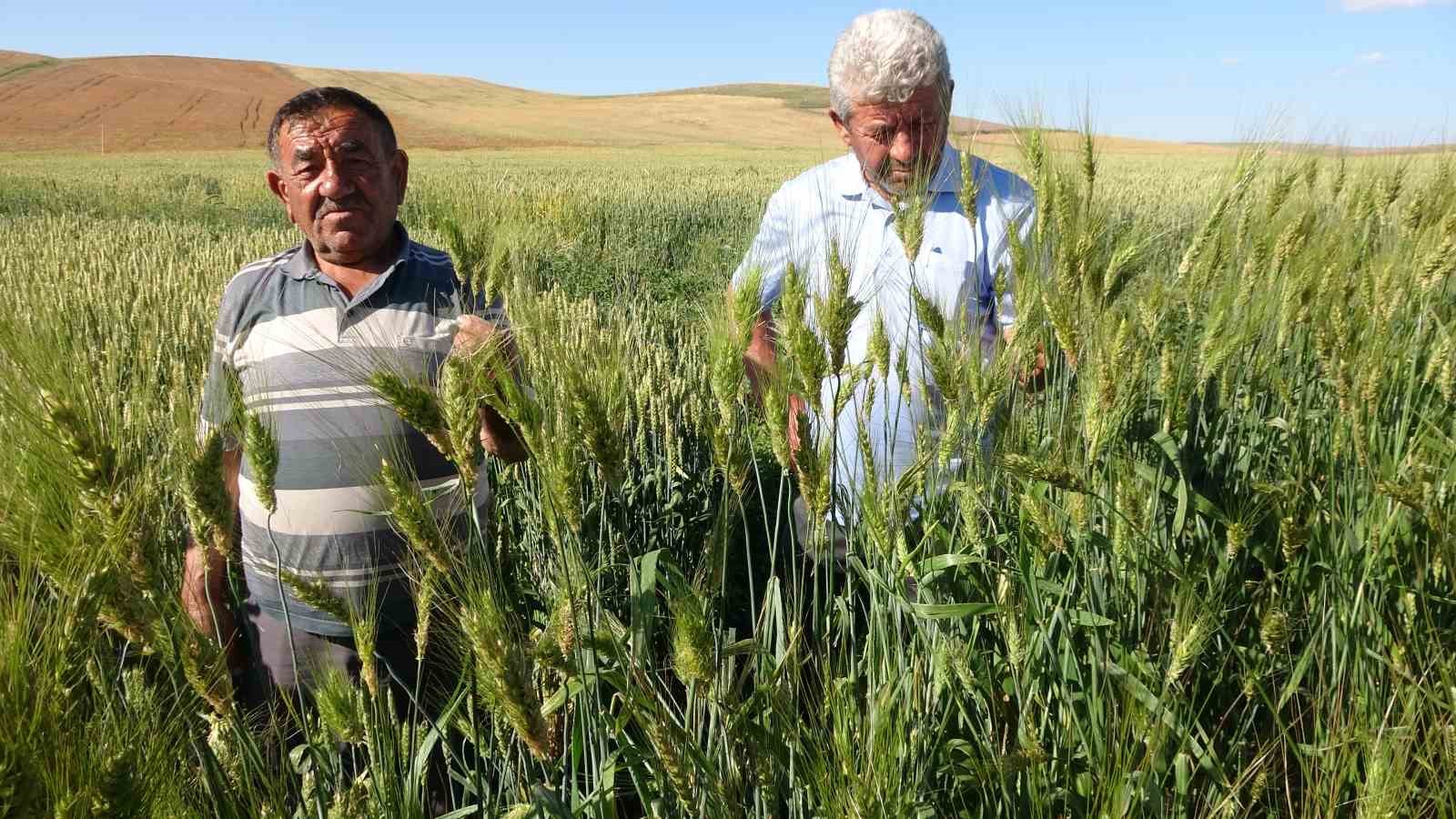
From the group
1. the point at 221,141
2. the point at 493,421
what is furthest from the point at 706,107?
the point at 493,421

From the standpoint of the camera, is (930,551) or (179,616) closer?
(179,616)

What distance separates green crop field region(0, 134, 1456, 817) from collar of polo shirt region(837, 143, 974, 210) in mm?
332

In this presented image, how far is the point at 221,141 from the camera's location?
5069 centimetres

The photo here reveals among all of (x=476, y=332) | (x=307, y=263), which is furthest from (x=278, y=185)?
(x=476, y=332)

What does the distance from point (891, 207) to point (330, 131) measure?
3.76ft

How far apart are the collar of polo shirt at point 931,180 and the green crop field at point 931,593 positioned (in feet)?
1.09

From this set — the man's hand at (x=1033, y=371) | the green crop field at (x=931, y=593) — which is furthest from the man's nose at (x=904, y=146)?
the man's hand at (x=1033, y=371)

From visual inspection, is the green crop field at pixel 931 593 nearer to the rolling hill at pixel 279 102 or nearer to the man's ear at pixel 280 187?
the man's ear at pixel 280 187

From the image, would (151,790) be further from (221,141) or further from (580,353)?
(221,141)

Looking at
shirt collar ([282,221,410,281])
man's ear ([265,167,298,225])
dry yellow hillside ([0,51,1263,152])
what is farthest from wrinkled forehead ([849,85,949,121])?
dry yellow hillside ([0,51,1263,152])

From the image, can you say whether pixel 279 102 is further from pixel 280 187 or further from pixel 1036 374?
pixel 1036 374

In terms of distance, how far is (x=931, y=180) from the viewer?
2.00m

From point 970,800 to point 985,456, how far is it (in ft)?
1.67

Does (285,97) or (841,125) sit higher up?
(285,97)
